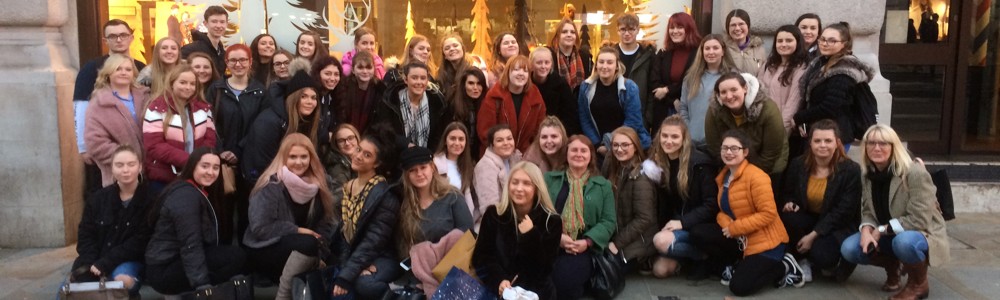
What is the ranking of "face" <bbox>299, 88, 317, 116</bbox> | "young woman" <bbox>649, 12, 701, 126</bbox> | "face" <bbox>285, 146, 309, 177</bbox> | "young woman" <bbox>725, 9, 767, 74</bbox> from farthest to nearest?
1. "young woman" <bbox>649, 12, 701, 126</bbox>
2. "young woman" <bbox>725, 9, 767, 74</bbox>
3. "face" <bbox>299, 88, 317, 116</bbox>
4. "face" <bbox>285, 146, 309, 177</bbox>

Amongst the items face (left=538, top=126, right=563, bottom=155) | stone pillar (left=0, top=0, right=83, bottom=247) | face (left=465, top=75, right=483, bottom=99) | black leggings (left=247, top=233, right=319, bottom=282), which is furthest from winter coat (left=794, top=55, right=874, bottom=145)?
stone pillar (left=0, top=0, right=83, bottom=247)

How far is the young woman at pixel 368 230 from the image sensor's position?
590 centimetres

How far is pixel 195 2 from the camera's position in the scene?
8625 millimetres

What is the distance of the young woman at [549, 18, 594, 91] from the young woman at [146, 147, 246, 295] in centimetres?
296

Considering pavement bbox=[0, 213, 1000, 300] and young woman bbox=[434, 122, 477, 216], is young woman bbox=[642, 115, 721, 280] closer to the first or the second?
pavement bbox=[0, 213, 1000, 300]

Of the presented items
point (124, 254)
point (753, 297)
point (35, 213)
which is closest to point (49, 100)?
point (35, 213)

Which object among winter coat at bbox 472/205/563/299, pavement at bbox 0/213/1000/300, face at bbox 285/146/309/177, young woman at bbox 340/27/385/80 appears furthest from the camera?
young woman at bbox 340/27/385/80

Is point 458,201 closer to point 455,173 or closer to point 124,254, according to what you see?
point 455,173

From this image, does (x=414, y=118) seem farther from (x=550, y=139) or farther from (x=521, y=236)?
(x=521, y=236)

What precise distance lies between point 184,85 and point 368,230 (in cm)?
171

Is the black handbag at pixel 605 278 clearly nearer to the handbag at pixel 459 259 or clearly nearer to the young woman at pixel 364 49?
the handbag at pixel 459 259

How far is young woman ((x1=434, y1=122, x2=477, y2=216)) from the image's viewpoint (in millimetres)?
6734

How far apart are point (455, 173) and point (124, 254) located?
2205 millimetres

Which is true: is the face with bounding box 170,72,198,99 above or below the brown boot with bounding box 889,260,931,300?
above
